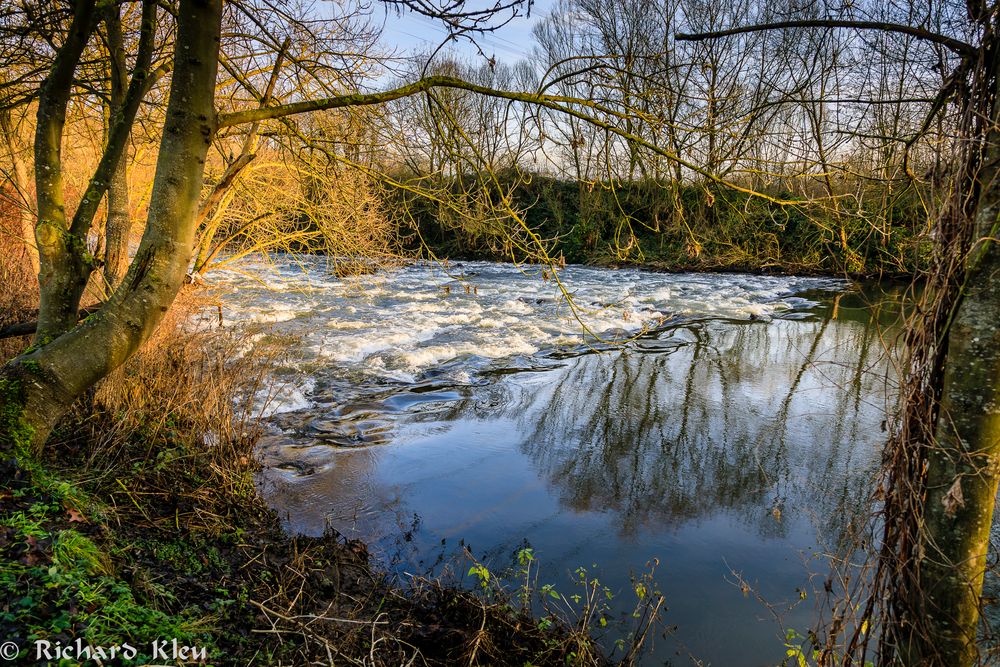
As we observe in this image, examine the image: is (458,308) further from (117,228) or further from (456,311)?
(117,228)

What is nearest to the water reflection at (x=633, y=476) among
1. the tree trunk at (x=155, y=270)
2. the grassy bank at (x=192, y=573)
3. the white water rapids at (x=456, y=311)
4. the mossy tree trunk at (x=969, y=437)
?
the mossy tree trunk at (x=969, y=437)

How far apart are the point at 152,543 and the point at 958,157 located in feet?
14.3

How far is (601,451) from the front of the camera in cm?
715

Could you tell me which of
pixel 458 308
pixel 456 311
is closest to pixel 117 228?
pixel 456 311

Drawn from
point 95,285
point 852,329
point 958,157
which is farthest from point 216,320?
point 852,329

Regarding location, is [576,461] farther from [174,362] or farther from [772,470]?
[174,362]

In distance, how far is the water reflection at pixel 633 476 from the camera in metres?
4.76

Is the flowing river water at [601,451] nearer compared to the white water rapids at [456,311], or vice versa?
the flowing river water at [601,451]

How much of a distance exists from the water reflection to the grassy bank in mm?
761

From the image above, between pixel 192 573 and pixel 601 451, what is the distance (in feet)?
15.8

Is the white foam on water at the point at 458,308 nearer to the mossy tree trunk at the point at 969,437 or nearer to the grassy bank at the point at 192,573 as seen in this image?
the grassy bank at the point at 192,573

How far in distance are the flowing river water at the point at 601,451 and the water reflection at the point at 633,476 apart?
0.08ft

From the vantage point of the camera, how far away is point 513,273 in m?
23.8

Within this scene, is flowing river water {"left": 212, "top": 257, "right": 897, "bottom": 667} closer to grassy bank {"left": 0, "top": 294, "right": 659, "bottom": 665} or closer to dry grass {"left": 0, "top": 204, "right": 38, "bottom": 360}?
grassy bank {"left": 0, "top": 294, "right": 659, "bottom": 665}
